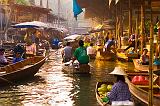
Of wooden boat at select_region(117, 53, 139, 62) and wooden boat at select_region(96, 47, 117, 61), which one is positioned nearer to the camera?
wooden boat at select_region(117, 53, 139, 62)

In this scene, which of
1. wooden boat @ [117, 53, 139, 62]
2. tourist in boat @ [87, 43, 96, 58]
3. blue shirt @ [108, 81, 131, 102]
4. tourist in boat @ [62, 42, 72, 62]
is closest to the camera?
blue shirt @ [108, 81, 131, 102]

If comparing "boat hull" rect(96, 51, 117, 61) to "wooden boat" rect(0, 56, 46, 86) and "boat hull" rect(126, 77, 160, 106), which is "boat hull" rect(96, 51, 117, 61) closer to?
"wooden boat" rect(0, 56, 46, 86)

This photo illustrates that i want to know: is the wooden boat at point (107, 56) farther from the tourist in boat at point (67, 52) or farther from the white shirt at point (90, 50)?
the tourist in boat at point (67, 52)

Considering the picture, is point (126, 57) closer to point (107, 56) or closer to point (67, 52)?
point (107, 56)

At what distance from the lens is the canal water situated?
12.1 m

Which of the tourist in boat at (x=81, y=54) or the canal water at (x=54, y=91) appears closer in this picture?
the canal water at (x=54, y=91)

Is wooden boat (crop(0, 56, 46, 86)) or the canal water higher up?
wooden boat (crop(0, 56, 46, 86))

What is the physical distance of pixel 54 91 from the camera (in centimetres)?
1425

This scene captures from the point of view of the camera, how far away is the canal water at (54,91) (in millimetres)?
12094

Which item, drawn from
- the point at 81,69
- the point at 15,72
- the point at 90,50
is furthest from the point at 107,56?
the point at 15,72

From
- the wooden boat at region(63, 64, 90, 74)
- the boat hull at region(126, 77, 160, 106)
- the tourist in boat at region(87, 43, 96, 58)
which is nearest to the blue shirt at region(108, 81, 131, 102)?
the boat hull at region(126, 77, 160, 106)

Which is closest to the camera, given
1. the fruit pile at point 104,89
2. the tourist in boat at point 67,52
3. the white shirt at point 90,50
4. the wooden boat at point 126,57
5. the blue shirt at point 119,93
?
the blue shirt at point 119,93

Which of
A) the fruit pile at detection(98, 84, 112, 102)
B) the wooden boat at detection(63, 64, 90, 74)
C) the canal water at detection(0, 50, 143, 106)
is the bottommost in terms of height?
the canal water at detection(0, 50, 143, 106)

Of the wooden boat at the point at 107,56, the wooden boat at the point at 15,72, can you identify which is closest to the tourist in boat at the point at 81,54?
the wooden boat at the point at 15,72
